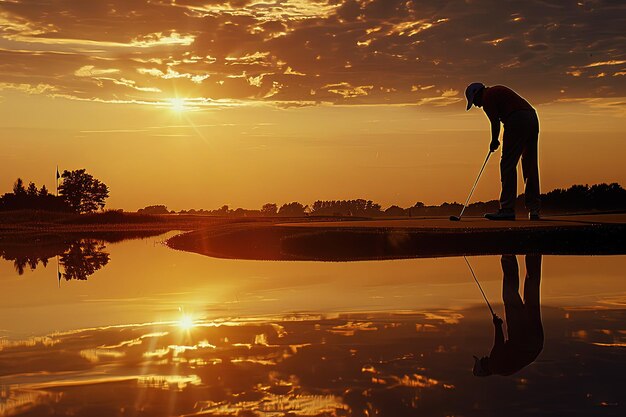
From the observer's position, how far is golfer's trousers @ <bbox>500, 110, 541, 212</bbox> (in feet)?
78.5

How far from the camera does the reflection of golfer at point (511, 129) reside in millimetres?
23953

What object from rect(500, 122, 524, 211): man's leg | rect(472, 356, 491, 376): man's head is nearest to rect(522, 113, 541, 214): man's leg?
rect(500, 122, 524, 211): man's leg

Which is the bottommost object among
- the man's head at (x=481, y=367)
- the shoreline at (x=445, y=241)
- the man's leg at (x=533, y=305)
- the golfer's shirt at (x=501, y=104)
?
the man's head at (x=481, y=367)

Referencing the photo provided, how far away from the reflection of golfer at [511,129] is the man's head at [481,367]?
16085mm

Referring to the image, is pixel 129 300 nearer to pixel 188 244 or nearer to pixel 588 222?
pixel 588 222

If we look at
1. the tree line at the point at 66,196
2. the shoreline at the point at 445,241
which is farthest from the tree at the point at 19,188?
the shoreline at the point at 445,241

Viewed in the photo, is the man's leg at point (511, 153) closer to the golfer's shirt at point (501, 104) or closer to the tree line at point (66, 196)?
the golfer's shirt at point (501, 104)

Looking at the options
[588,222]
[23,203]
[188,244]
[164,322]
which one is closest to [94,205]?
[23,203]

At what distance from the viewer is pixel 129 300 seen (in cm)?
1520

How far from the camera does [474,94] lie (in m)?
24.4

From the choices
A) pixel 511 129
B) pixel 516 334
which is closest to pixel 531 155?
pixel 511 129

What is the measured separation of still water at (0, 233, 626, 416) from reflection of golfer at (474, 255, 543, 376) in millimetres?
31

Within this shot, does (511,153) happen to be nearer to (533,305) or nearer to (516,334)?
(533,305)

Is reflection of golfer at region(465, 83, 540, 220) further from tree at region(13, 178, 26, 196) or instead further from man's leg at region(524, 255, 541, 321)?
tree at region(13, 178, 26, 196)
